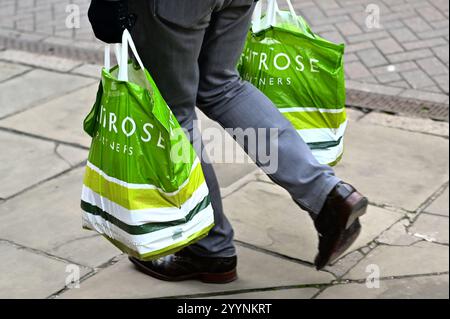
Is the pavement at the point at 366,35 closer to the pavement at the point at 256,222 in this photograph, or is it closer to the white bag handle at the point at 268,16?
the pavement at the point at 256,222

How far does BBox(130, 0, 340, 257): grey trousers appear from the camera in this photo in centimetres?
286

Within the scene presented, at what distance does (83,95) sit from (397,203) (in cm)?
208

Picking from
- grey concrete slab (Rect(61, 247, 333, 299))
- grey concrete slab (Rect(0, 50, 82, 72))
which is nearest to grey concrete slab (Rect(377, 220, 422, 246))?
grey concrete slab (Rect(61, 247, 333, 299))

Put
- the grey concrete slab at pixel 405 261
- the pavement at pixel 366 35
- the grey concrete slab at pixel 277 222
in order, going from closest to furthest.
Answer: the grey concrete slab at pixel 405 261
the grey concrete slab at pixel 277 222
the pavement at pixel 366 35

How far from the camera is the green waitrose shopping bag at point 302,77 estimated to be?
10.8 ft

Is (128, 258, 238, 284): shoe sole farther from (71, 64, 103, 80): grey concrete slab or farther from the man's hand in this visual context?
(71, 64, 103, 80): grey concrete slab

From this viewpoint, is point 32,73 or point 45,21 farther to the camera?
point 45,21

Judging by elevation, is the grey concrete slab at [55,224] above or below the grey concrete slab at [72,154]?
above

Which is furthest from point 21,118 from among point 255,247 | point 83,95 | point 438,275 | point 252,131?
point 438,275

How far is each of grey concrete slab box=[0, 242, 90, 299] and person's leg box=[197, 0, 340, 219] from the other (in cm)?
88

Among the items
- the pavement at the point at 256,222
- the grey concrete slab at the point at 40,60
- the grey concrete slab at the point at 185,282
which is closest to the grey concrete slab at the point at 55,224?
the pavement at the point at 256,222

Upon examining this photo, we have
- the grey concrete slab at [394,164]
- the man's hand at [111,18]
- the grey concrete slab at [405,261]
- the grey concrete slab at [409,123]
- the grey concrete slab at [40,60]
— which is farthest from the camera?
the grey concrete slab at [40,60]

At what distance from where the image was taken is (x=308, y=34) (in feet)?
11.0
